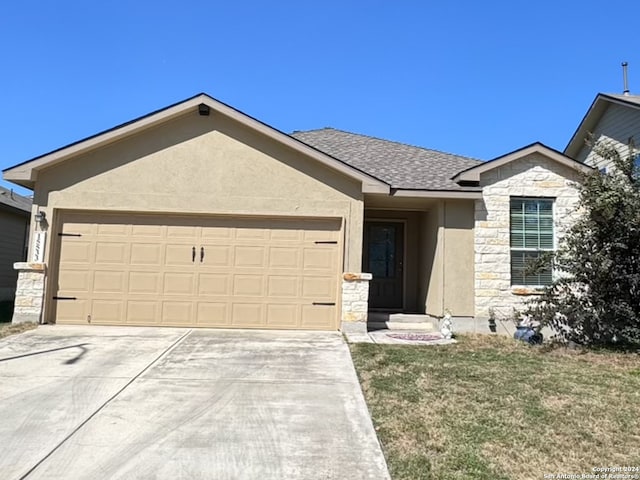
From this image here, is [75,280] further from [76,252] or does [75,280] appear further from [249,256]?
[249,256]

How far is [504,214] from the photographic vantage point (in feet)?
34.2

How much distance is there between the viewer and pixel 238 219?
33.4 feet

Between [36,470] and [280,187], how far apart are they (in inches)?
277

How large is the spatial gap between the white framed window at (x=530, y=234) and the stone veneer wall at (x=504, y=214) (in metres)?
0.14

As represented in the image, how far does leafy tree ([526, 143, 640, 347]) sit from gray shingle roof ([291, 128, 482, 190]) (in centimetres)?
228

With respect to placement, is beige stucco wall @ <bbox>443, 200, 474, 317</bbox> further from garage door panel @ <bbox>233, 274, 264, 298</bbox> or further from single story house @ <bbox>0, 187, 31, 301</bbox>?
single story house @ <bbox>0, 187, 31, 301</bbox>

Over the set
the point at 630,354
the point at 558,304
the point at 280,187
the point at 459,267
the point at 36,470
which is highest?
the point at 280,187

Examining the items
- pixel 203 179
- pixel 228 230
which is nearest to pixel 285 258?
pixel 228 230

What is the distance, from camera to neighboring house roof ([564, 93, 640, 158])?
1180 cm

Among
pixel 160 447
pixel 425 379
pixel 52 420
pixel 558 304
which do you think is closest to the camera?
pixel 160 447

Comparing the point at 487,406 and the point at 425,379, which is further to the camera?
the point at 425,379

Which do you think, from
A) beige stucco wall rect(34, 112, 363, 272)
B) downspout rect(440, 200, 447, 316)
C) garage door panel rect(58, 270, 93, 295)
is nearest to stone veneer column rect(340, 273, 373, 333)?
beige stucco wall rect(34, 112, 363, 272)

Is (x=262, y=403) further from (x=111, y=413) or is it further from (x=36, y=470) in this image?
(x=36, y=470)

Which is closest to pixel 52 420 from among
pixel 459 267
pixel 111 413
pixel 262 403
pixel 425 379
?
pixel 111 413
